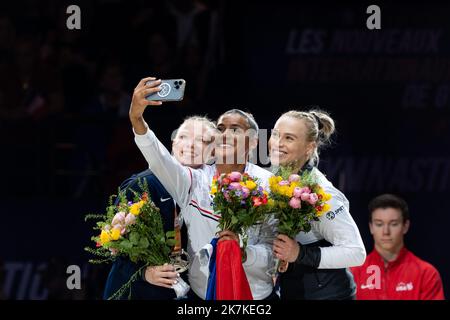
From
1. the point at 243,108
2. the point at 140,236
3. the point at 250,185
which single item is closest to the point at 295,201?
the point at 250,185

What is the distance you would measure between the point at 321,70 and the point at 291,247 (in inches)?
111

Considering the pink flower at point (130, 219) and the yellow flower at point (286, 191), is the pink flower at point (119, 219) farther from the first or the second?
the yellow flower at point (286, 191)

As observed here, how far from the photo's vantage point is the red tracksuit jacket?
19.0ft

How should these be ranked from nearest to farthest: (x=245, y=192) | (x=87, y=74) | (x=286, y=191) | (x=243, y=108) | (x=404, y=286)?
(x=245, y=192) → (x=286, y=191) → (x=404, y=286) → (x=243, y=108) → (x=87, y=74)

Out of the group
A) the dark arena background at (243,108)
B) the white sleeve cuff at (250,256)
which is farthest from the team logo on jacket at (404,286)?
the white sleeve cuff at (250,256)

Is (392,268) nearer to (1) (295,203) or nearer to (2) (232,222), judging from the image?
(1) (295,203)

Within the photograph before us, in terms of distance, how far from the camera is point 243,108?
6.88m

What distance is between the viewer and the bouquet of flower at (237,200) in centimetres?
428

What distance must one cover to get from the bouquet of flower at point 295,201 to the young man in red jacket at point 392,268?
148 cm

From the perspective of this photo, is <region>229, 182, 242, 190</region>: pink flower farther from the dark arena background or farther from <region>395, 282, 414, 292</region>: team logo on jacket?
the dark arena background

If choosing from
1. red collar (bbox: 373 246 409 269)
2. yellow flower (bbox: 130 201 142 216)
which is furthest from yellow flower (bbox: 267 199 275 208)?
red collar (bbox: 373 246 409 269)

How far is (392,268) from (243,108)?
1574 millimetres

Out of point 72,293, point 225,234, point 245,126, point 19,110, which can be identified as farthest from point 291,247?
point 19,110

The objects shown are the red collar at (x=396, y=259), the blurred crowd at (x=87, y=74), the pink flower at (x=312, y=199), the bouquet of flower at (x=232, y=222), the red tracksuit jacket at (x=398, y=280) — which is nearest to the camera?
the bouquet of flower at (x=232, y=222)
